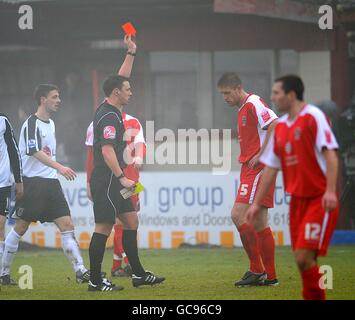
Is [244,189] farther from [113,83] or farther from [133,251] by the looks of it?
[113,83]

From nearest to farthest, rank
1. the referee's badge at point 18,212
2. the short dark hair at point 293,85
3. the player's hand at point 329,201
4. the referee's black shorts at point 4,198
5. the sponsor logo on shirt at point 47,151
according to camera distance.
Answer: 1. the player's hand at point 329,201
2. the short dark hair at point 293,85
3. the referee's black shorts at point 4,198
4. the sponsor logo on shirt at point 47,151
5. the referee's badge at point 18,212

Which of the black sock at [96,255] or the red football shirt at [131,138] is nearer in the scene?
the black sock at [96,255]

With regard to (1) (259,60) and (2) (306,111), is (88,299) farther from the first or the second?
(1) (259,60)

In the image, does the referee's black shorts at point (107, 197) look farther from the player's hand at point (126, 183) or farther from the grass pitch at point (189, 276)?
the grass pitch at point (189, 276)

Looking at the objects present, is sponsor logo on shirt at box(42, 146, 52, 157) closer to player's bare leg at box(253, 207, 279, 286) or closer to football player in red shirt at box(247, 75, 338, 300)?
player's bare leg at box(253, 207, 279, 286)

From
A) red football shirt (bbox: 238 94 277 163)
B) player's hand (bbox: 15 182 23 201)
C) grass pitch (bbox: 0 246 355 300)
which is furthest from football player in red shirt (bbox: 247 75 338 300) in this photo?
player's hand (bbox: 15 182 23 201)

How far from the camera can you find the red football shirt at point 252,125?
1150cm

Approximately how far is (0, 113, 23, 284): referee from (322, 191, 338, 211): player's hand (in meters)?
4.37

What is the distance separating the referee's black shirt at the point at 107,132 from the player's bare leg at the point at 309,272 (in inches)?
121

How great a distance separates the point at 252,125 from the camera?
456 inches

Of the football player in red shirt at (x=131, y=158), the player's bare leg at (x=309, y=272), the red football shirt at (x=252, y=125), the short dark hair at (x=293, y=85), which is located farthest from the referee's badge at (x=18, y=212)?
the player's bare leg at (x=309, y=272)

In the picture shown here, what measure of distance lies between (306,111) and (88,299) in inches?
123

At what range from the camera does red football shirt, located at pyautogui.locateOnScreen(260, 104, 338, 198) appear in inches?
339

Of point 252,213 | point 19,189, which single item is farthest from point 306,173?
point 19,189
